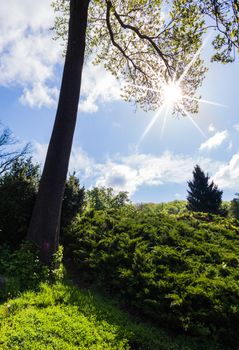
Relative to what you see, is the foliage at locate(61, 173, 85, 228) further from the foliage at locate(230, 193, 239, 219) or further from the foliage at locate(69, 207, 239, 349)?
the foliage at locate(230, 193, 239, 219)

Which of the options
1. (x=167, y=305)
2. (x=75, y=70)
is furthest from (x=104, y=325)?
(x=75, y=70)

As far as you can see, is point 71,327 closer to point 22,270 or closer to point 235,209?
point 22,270

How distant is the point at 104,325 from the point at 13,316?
1.36 m

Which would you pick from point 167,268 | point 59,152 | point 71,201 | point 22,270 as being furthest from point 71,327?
point 71,201

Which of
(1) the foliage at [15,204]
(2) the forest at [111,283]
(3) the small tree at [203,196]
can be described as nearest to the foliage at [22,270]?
(2) the forest at [111,283]

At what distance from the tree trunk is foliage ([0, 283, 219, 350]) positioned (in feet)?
4.73

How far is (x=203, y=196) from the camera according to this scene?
105 feet

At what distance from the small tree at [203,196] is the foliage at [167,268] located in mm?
21917

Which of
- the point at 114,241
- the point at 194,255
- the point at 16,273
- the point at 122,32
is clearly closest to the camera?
the point at 16,273

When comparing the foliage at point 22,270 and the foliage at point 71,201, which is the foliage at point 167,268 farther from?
the foliage at point 22,270

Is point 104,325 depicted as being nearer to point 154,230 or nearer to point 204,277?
point 204,277

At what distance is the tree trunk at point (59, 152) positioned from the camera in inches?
258

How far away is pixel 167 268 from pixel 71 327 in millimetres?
2686

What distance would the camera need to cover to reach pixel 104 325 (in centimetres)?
450
